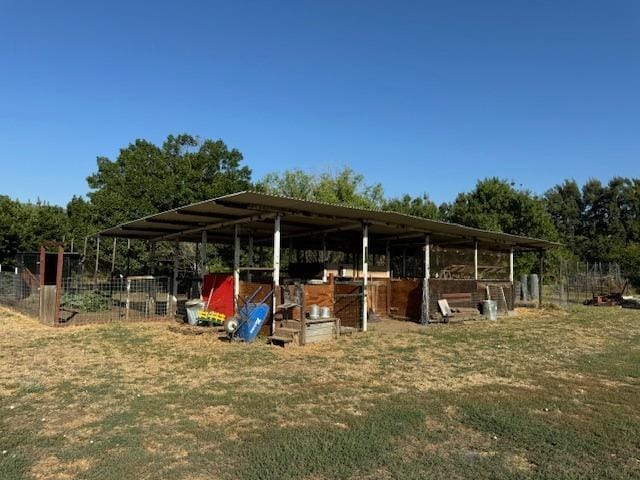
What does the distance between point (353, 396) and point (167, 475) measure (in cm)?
291

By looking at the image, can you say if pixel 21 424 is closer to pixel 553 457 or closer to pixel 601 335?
pixel 553 457

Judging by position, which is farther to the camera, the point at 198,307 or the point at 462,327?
the point at 462,327

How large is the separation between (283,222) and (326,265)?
3193mm

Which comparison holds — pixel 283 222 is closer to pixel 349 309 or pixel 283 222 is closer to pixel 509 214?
pixel 349 309

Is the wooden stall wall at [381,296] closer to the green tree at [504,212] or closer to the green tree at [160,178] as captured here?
the green tree at [160,178]

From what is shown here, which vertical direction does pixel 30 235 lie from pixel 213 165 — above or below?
below

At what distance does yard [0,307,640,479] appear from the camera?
3.99 m

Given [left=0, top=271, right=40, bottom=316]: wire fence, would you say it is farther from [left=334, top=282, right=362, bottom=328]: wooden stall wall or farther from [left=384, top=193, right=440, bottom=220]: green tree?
[left=384, top=193, right=440, bottom=220]: green tree

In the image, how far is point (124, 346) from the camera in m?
9.70

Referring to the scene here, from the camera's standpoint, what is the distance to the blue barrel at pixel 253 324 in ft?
34.4

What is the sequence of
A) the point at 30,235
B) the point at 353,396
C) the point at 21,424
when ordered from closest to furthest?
the point at 21,424, the point at 353,396, the point at 30,235

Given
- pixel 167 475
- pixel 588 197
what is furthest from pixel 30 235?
pixel 588 197

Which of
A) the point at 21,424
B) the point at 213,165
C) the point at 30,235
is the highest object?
the point at 213,165

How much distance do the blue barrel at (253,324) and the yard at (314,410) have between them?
605 millimetres
